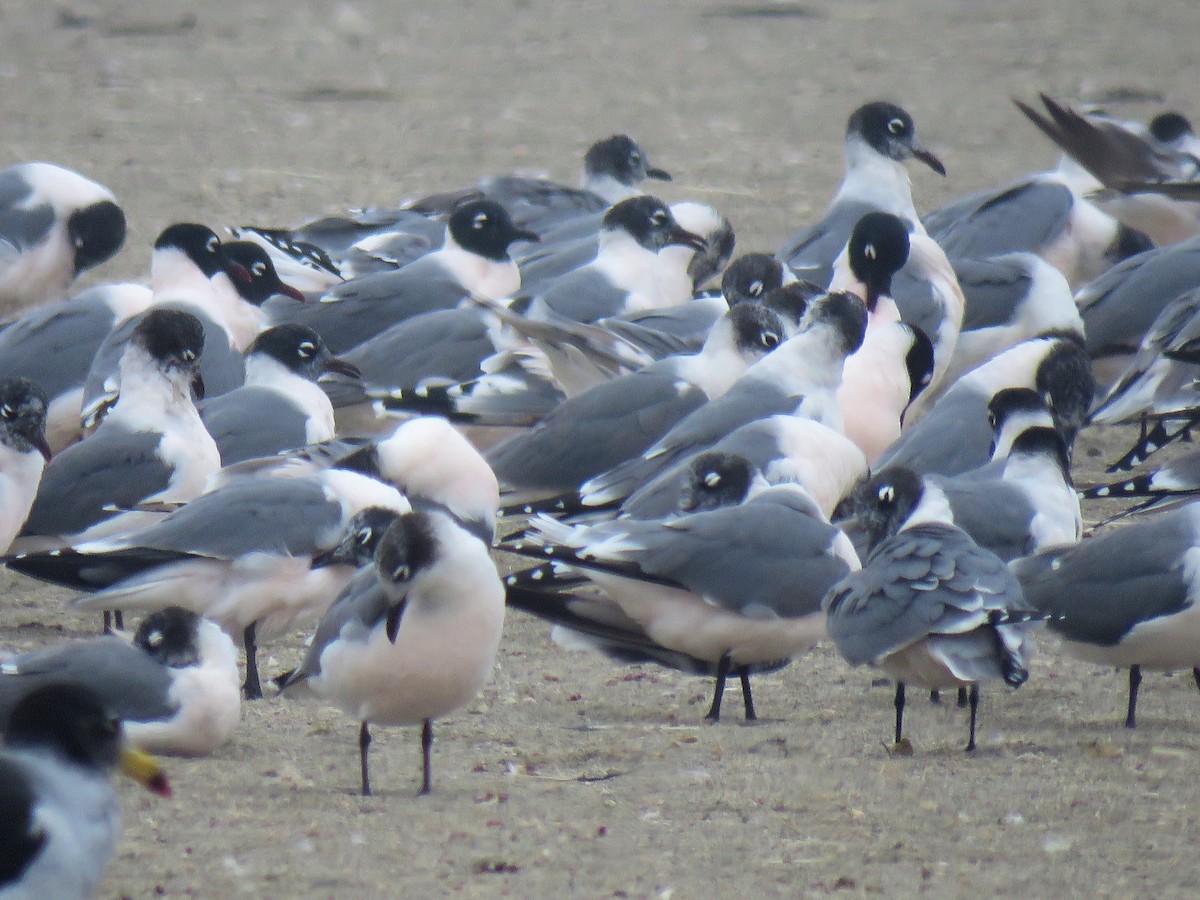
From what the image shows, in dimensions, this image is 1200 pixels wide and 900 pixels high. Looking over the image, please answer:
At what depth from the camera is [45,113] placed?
14258mm

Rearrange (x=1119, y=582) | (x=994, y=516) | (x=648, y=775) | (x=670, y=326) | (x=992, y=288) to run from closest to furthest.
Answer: (x=648, y=775)
(x=1119, y=582)
(x=994, y=516)
(x=670, y=326)
(x=992, y=288)

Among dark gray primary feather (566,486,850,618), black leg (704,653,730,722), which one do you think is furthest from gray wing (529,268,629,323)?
black leg (704,653,730,722)

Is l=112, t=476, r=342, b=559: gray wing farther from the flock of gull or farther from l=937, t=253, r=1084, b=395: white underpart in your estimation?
l=937, t=253, r=1084, b=395: white underpart

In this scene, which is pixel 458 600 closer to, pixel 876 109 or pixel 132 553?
pixel 132 553

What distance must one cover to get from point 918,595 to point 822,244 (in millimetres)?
4815

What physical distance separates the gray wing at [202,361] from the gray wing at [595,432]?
1.19 meters

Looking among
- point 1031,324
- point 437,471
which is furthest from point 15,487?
point 1031,324

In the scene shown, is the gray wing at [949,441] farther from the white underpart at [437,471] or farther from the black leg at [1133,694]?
the black leg at [1133,694]

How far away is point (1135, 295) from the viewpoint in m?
8.77

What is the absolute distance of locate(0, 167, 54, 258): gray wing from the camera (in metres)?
9.86

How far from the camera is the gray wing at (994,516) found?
5.89 meters

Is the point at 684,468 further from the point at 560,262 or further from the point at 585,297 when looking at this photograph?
the point at 560,262

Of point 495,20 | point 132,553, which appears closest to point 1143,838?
point 132,553

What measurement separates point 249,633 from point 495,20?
13080mm
